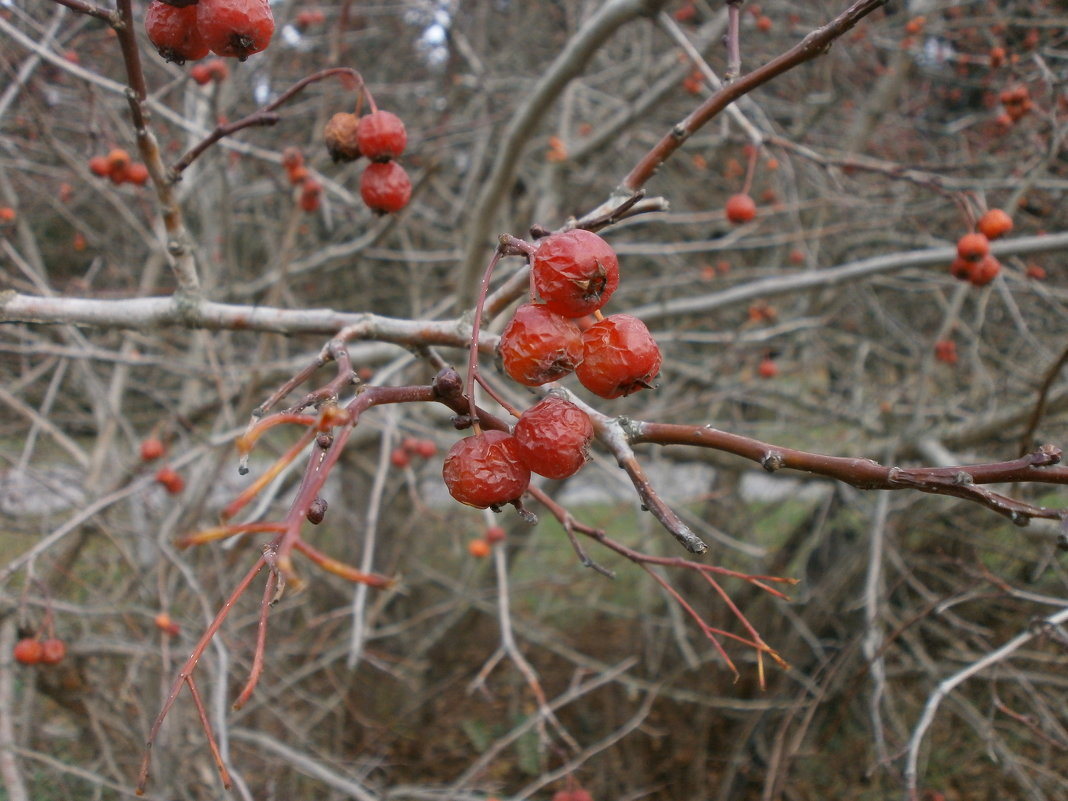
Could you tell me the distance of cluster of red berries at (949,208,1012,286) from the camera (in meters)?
2.53

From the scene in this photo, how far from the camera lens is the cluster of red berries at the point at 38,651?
8.41ft

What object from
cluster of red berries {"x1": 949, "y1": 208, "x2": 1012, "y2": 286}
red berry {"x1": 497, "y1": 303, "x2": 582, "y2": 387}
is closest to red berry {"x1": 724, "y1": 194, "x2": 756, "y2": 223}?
cluster of red berries {"x1": 949, "y1": 208, "x2": 1012, "y2": 286}

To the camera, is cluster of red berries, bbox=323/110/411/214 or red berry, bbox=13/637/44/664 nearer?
cluster of red berries, bbox=323/110/411/214

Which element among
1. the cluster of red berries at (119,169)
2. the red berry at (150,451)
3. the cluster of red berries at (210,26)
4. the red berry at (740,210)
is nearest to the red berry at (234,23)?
the cluster of red berries at (210,26)

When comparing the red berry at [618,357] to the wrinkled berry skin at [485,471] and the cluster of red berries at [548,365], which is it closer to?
the cluster of red berries at [548,365]

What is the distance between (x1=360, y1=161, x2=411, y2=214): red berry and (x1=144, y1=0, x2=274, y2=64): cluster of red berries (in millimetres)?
466

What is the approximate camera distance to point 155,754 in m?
2.83

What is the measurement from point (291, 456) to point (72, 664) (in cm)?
314

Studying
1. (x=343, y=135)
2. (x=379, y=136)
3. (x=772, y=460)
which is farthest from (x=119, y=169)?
(x=772, y=460)

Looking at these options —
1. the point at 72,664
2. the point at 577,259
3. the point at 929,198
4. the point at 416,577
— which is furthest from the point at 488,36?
the point at 577,259

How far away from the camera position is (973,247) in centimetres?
252

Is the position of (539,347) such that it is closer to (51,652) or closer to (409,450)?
(51,652)

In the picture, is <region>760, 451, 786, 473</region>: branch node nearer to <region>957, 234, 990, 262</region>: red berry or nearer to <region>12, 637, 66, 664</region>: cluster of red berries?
<region>957, 234, 990, 262</region>: red berry

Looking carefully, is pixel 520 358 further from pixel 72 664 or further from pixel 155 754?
pixel 72 664
